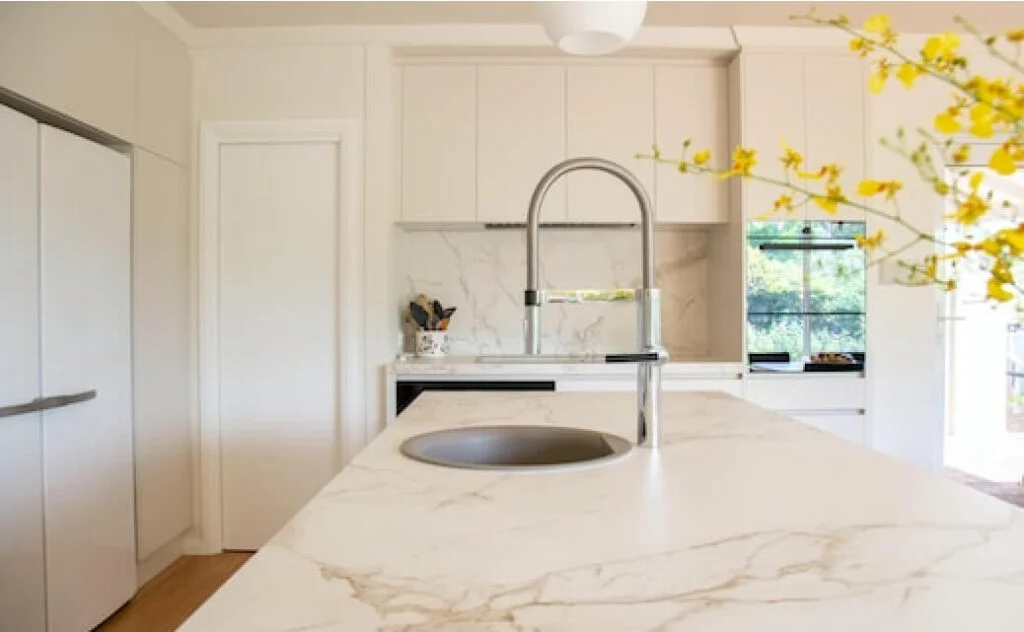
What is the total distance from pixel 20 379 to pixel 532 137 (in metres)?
2.26

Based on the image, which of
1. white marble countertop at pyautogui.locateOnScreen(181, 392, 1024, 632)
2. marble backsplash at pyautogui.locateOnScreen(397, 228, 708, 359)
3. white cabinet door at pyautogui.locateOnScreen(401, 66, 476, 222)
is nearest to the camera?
white marble countertop at pyautogui.locateOnScreen(181, 392, 1024, 632)

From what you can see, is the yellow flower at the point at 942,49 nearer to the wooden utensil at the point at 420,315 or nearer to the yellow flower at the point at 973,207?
the yellow flower at the point at 973,207

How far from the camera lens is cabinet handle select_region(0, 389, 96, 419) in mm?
1969

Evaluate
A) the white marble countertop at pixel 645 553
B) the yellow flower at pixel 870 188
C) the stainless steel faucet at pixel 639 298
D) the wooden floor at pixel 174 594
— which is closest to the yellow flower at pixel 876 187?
the yellow flower at pixel 870 188

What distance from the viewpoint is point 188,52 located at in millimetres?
3211

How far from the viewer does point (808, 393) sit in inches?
127

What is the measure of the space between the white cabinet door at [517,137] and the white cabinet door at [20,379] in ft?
5.98

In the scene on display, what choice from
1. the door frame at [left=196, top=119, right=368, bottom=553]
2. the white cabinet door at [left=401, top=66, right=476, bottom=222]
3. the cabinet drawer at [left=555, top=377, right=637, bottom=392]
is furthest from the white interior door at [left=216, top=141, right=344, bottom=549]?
the cabinet drawer at [left=555, top=377, right=637, bottom=392]

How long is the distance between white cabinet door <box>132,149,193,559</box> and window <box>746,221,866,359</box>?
253 centimetres

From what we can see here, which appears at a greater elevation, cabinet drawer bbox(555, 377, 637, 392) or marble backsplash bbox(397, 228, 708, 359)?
marble backsplash bbox(397, 228, 708, 359)

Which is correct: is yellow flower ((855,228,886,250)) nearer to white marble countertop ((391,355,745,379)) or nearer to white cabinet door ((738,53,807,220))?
white marble countertop ((391,355,745,379))

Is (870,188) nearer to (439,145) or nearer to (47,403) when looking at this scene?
(47,403)

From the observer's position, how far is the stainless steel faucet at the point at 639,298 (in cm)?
118

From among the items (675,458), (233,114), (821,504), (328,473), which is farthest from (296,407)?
(821,504)
